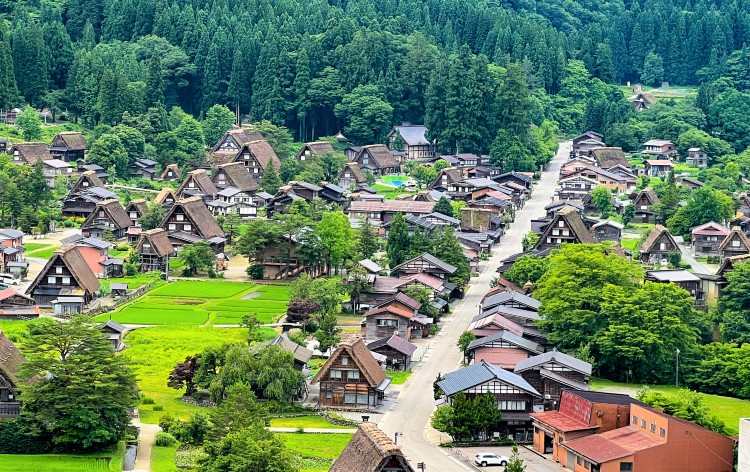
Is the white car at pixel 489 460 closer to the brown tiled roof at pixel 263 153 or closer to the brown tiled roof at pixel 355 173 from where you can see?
the brown tiled roof at pixel 263 153

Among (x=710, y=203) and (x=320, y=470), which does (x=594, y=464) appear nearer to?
(x=320, y=470)

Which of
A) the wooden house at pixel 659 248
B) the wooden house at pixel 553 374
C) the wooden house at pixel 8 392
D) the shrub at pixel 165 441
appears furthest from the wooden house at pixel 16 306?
the wooden house at pixel 659 248

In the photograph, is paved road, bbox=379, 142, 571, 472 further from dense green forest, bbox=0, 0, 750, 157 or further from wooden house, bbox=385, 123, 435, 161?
dense green forest, bbox=0, 0, 750, 157

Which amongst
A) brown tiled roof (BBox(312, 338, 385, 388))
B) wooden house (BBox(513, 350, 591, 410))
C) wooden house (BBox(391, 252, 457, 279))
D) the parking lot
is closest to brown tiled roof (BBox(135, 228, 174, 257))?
wooden house (BBox(391, 252, 457, 279))

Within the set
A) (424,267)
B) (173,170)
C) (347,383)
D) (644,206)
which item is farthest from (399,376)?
(173,170)

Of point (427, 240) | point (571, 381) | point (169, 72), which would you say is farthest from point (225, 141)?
point (571, 381)

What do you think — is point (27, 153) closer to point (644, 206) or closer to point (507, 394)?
point (644, 206)

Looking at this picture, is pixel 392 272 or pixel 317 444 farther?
pixel 392 272
